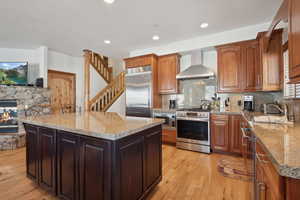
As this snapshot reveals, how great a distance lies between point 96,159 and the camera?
1.28m

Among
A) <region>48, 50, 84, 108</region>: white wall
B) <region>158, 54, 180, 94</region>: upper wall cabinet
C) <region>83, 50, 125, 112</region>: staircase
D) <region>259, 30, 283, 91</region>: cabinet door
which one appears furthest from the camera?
<region>48, 50, 84, 108</region>: white wall

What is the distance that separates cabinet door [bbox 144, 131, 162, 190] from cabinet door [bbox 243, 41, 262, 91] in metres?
2.38

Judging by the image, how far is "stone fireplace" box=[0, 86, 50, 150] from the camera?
11.5ft

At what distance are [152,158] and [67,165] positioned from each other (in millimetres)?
922

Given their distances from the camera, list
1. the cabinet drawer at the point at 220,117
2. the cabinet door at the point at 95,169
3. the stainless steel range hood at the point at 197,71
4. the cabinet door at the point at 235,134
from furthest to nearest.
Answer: the stainless steel range hood at the point at 197,71 → the cabinet drawer at the point at 220,117 → the cabinet door at the point at 235,134 → the cabinet door at the point at 95,169

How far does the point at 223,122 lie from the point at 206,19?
209cm

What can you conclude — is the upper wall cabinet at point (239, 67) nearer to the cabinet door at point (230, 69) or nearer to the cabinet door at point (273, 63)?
the cabinet door at point (230, 69)

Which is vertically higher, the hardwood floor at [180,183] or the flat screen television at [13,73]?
the flat screen television at [13,73]

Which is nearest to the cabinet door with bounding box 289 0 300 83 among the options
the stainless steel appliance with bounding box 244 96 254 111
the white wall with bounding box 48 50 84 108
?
the stainless steel appliance with bounding box 244 96 254 111

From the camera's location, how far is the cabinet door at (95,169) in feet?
4.00

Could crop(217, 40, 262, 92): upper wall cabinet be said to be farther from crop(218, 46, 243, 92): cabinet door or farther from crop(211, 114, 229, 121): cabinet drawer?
crop(211, 114, 229, 121): cabinet drawer

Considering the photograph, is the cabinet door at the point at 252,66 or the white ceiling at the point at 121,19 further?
the cabinet door at the point at 252,66

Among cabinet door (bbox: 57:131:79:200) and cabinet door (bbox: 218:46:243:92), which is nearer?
cabinet door (bbox: 57:131:79:200)

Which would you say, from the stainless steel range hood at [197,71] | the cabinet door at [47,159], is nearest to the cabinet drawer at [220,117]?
the stainless steel range hood at [197,71]
